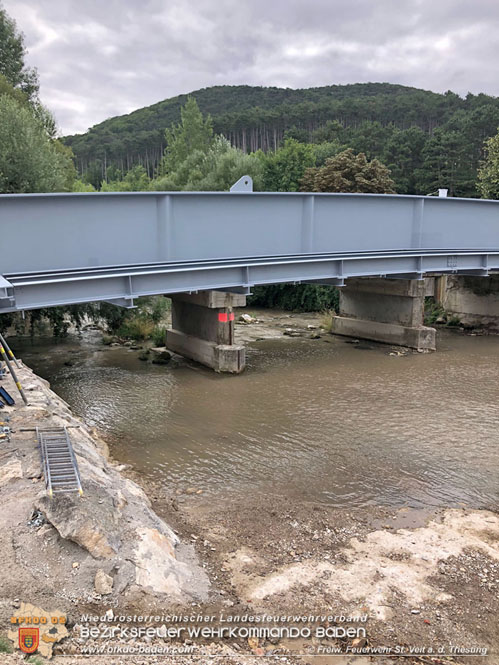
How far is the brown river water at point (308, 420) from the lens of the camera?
7445 mm

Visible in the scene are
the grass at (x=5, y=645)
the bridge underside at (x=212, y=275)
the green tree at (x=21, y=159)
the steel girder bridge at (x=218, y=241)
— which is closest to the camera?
the grass at (x=5, y=645)

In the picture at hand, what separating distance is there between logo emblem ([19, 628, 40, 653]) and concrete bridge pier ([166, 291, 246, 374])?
31.7ft

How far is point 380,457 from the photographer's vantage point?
27.2 feet

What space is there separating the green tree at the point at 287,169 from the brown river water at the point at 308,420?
15.1 metres

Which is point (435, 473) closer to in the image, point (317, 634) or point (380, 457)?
point (380, 457)

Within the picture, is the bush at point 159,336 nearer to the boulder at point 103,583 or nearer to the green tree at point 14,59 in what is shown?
the boulder at point 103,583

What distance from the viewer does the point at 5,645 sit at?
10.6ft

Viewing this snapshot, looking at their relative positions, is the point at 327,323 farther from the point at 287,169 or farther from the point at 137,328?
the point at 287,169

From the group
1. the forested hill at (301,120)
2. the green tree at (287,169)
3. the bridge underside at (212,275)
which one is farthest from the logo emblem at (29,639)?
the forested hill at (301,120)

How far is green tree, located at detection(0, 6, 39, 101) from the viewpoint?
3147 centimetres

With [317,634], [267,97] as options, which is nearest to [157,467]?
[317,634]

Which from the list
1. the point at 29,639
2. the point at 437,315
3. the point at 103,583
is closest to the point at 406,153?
the point at 437,315

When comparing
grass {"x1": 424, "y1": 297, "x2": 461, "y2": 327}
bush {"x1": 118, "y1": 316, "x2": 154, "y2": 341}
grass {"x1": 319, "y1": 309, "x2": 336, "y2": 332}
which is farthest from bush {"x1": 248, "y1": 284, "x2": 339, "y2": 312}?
bush {"x1": 118, "y1": 316, "x2": 154, "y2": 341}

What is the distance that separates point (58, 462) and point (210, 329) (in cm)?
816
